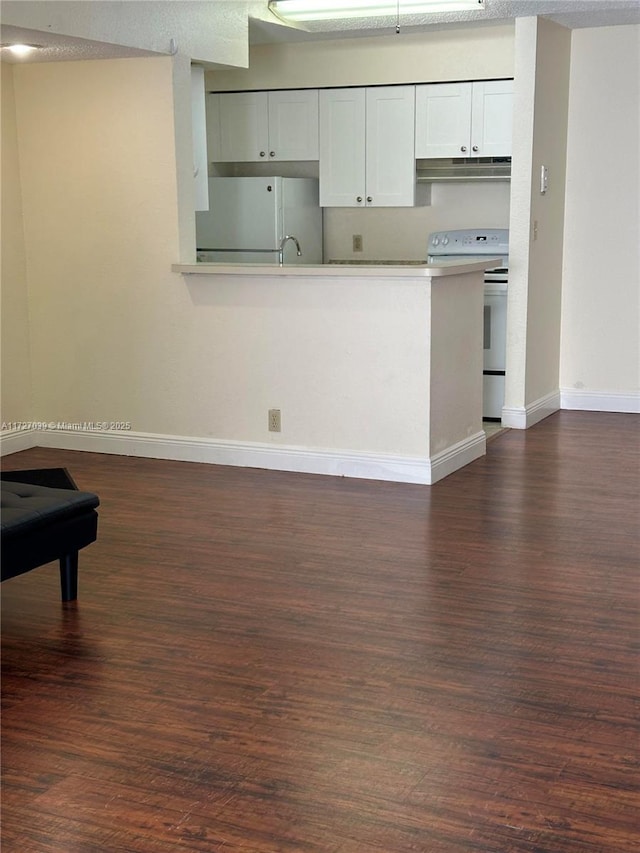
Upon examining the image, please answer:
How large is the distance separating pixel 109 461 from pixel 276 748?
10.9 feet

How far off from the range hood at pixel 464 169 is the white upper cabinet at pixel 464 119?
11cm

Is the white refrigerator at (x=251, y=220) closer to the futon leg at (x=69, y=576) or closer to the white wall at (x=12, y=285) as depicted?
the white wall at (x=12, y=285)

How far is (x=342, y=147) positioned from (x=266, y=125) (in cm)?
59

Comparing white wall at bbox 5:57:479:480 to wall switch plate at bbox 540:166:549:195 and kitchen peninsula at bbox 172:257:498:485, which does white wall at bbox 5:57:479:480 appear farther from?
wall switch plate at bbox 540:166:549:195

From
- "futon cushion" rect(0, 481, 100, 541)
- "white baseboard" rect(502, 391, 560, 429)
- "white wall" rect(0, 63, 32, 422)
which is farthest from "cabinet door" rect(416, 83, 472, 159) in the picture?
"futon cushion" rect(0, 481, 100, 541)

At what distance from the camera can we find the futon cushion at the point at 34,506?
3168mm

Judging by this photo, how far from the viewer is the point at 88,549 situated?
407 centimetres

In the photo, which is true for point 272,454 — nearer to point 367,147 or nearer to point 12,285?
point 12,285

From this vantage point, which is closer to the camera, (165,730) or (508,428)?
(165,730)

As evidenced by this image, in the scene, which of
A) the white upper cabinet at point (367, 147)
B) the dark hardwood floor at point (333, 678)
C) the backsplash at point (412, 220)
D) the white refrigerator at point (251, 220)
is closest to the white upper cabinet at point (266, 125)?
the white upper cabinet at point (367, 147)

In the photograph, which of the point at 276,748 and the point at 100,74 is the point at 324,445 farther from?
the point at 276,748

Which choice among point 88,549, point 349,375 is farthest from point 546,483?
point 88,549

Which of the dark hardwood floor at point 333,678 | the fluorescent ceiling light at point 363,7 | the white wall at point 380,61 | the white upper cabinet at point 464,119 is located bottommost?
Result: the dark hardwood floor at point 333,678

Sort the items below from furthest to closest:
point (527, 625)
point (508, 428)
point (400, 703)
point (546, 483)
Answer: point (508, 428), point (546, 483), point (527, 625), point (400, 703)
